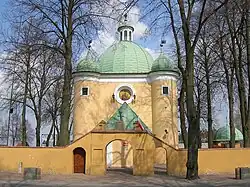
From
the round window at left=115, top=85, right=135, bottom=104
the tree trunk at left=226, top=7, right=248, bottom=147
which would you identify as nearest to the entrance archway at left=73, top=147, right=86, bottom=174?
the tree trunk at left=226, top=7, right=248, bottom=147

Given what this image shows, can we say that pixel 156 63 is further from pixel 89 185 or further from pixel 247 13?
pixel 89 185

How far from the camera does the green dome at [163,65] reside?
3612 centimetres

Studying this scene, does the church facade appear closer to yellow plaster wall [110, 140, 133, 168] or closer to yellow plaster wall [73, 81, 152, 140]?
yellow plaster wall [73, 81, 152, 140]

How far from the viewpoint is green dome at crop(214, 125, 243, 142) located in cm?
5323

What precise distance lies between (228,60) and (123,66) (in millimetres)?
13311

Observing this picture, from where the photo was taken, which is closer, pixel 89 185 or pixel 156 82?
pixel 89 185


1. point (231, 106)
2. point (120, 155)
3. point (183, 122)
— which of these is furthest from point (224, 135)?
point (183, 122)

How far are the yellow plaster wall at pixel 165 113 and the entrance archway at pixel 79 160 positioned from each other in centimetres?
1283

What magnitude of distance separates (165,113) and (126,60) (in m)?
7.11

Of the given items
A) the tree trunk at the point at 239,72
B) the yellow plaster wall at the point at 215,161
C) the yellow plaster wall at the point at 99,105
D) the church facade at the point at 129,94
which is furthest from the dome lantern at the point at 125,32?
the yellow plaster wall at the point at 215,161

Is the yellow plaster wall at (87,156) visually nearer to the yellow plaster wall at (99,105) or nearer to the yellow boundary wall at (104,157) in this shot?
the yellow boundary wall at (104,157)

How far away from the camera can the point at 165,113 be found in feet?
117

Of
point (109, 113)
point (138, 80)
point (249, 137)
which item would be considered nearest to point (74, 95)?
point (109, 113)

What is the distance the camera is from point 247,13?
69.6 ft
